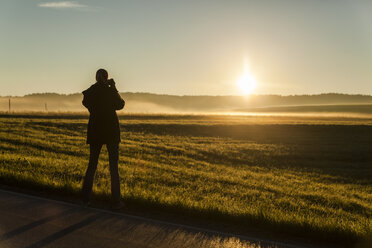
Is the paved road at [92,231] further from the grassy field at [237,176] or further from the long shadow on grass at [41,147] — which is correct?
the long shadow on grass at [41,147]

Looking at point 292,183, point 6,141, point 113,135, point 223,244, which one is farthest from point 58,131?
point 223,244

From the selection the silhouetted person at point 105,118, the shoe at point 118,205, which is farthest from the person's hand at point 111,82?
the shoe at point 118,205

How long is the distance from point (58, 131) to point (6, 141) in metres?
9.78

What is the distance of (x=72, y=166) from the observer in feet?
39.4

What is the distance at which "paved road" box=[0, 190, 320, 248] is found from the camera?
15.6 feet

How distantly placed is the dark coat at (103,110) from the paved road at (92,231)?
4.25 feet

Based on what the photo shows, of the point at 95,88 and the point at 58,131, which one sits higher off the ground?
the point at 95,88

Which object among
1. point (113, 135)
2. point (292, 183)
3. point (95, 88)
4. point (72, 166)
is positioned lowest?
point (292, 183)

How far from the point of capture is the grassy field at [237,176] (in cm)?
Answer: 629

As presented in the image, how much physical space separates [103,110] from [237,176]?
10012mm

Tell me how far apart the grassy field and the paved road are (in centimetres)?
88

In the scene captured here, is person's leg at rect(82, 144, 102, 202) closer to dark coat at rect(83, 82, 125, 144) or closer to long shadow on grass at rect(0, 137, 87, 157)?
dark coat at rect(83, 82, 125, 144)

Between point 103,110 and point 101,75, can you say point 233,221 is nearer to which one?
point 103,110

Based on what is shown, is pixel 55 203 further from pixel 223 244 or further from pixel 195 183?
pixel 195 183
